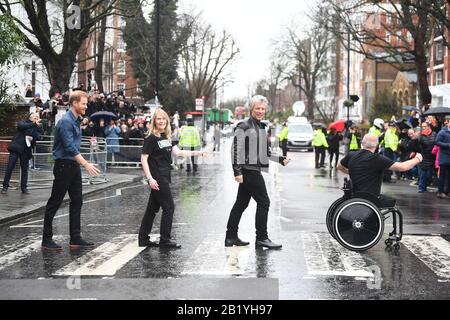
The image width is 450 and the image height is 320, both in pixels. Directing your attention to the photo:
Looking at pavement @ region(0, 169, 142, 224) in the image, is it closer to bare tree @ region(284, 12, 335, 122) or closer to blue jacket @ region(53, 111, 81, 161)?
blue jacket @ region(53, 111, 81, 161)

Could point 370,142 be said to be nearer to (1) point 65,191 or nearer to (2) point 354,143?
(1) point 65,191

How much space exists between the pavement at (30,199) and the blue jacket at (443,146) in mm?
8160

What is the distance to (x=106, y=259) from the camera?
8.54 meters

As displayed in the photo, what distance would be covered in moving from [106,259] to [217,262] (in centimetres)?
131

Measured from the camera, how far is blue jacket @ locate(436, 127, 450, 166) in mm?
16719

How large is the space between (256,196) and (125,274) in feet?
7.83

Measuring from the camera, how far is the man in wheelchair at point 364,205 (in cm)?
905

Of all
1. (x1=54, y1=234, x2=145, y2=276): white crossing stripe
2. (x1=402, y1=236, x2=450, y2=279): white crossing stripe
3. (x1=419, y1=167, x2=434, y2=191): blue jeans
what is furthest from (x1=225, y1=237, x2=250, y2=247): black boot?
(x1=419, y1=167, x2=434, y2=191): blue jeans

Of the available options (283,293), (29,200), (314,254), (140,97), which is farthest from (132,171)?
(140,97)

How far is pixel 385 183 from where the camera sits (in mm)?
21703

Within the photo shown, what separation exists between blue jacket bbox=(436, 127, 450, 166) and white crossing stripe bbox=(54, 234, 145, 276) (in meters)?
9.09

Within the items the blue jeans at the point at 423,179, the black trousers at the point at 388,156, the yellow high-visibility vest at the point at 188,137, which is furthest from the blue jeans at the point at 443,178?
the yellow high-visibility vest at the point at 188,137

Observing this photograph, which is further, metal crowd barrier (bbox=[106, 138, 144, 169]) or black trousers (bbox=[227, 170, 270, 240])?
metal crowd barrier (bbox=[106, 138, 144, 169])

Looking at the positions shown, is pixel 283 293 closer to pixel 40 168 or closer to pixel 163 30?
pixel 40 168
